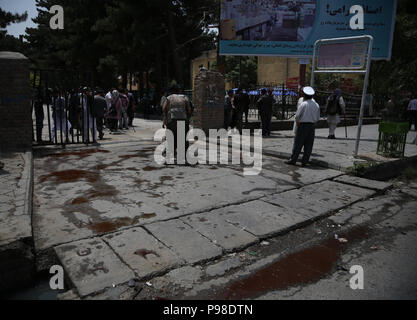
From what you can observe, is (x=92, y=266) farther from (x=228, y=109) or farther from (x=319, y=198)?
(x=228, y=109)

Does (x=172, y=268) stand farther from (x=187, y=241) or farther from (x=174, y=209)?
(x=174, y=209)

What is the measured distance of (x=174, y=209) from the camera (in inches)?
171

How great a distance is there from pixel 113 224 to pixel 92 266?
90cm

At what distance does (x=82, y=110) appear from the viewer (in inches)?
318

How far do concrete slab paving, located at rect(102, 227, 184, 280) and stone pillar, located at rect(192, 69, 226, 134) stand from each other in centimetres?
815

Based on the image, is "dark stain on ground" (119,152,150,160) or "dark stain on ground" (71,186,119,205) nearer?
"dark stain on ground" (71,186,119,205)

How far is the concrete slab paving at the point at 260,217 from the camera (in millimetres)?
3904

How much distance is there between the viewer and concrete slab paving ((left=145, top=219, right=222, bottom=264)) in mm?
3246

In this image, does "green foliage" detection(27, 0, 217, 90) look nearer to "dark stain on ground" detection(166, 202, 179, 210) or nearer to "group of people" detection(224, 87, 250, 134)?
"group of people" detection(224, 87, 250, 134)

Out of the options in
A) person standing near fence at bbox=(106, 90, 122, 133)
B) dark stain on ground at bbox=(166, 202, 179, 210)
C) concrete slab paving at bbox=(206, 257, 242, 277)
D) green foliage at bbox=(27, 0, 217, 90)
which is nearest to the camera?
concrete slab paving at bbox=(206, 257, 242, 277)

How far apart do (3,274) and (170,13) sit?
19275 mm

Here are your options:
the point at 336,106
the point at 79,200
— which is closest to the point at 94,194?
the point at 79,200

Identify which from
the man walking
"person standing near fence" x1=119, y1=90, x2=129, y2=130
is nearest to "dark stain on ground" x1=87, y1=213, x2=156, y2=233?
the man walking
